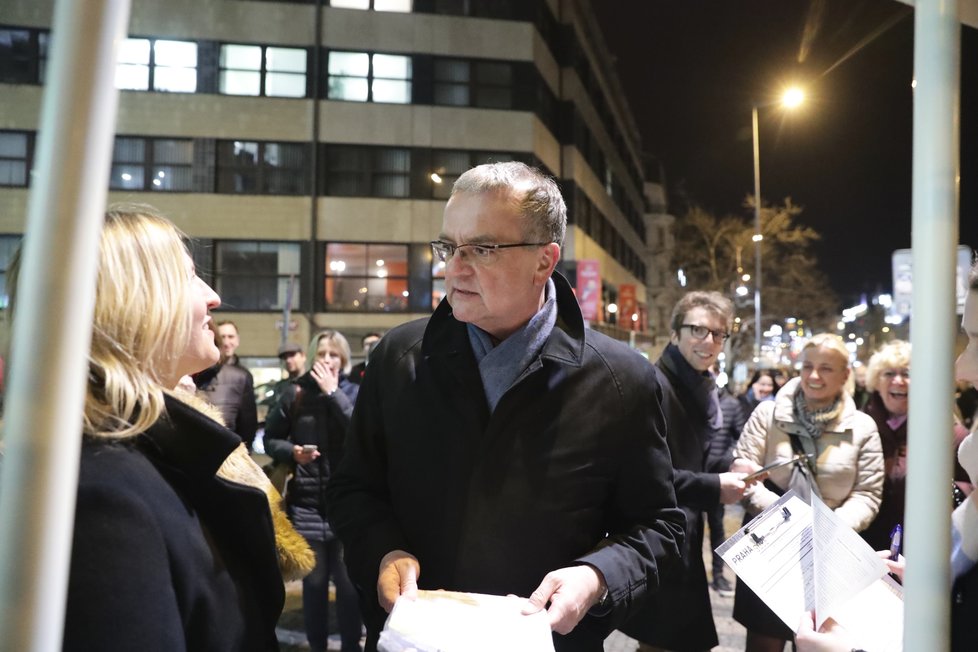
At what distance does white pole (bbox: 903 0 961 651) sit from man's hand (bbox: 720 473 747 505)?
264 centimetres

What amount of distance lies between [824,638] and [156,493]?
5.13ft

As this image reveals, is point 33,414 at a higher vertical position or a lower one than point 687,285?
lower

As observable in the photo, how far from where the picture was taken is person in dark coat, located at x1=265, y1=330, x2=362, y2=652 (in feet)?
15.8

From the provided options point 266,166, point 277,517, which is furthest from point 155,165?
point 277,517

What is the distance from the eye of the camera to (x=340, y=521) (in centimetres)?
228

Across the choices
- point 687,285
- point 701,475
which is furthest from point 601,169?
point 701,475

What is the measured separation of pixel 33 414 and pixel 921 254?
1106 millimetres

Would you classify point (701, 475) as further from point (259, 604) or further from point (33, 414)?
point (33, 414)

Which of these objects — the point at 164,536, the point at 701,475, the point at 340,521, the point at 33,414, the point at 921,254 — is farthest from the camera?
the point at 701,475

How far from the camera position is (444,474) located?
2121 mm

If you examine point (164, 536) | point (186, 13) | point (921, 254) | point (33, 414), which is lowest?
point (164, 536)

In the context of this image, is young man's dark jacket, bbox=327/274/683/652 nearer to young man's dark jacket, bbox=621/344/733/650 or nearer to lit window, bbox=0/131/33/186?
young man's dark jacket, bbox=621/344/733/650

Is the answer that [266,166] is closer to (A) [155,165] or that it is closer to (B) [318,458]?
(A) [155,165]

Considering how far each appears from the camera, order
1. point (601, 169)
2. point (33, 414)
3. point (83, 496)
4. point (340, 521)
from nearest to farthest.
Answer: point (33, 414) < point (83, 496) < point (340, 521) < point (601, 169)
